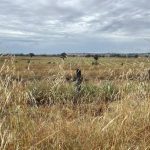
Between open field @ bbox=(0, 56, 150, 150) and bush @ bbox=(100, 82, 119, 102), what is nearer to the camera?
open field @ bbox=(0, 56, 150, 150)

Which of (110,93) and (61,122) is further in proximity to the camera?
(110,93)

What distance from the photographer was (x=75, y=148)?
17.9 feet

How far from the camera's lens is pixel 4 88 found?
19.4ft

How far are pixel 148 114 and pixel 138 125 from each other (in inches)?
12.0

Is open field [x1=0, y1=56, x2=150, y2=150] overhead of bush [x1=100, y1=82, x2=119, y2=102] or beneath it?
overhead

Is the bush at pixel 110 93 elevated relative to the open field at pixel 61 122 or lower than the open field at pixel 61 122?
lower

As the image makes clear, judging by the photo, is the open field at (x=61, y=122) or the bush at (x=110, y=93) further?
the bush at (x=110, y=93)

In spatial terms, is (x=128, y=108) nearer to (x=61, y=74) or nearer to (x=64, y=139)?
(x=61, y=74)

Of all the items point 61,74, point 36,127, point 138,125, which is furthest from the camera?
point 61,74

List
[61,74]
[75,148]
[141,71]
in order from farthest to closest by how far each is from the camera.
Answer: [141,71] < [61,74] < [75,148]

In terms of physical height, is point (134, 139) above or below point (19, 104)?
below

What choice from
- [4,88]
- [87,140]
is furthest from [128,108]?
[4,88]

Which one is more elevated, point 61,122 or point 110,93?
point 61,122

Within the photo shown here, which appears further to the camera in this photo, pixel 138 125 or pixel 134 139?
pixel 138 125
